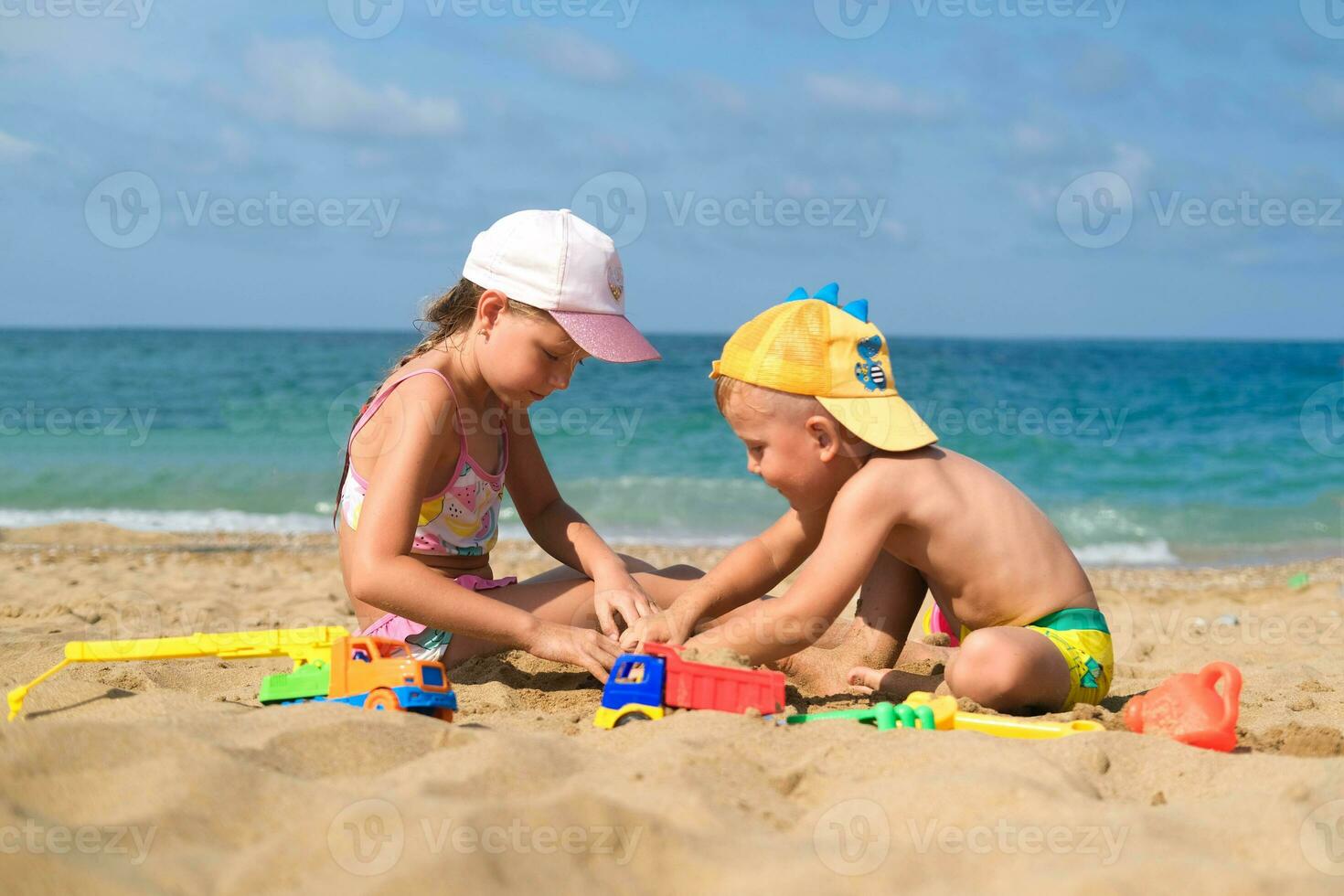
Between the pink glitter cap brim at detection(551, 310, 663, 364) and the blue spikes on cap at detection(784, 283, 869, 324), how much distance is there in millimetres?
427

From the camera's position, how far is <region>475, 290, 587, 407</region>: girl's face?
2977mm

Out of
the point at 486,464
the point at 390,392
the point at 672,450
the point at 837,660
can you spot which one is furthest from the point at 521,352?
the point at 672,450

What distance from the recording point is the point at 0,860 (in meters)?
1.41

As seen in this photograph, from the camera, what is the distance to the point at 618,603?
3.04 metres

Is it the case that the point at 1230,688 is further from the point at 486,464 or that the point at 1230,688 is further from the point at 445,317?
the point at 445,317

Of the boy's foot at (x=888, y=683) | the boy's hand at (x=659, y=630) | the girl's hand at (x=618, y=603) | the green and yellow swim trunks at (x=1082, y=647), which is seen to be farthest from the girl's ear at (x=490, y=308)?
the green and yellow swim trunks at (x=1082, y=647)

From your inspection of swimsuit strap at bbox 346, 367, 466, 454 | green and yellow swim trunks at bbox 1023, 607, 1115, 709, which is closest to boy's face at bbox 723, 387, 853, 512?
green and yellow swim trunks at bbox 1023, 607, 1115, 709

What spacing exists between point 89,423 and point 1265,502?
13647 millimetres

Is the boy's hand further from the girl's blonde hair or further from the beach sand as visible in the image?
the girl's blonde hair

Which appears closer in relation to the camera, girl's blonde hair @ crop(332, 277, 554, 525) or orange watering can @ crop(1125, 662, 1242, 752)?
orange watering can @ crop(1125, 662, 1242, 752)

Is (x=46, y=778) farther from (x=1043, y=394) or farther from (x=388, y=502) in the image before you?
(x=1043, y=394)

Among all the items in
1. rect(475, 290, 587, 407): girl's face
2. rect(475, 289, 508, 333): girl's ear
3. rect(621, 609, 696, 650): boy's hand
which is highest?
rect(475, 289, 508, 333): girl's ear

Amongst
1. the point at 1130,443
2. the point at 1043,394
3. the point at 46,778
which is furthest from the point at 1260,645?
the point at 1043,394

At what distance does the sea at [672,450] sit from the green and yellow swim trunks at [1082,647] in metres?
5.30
